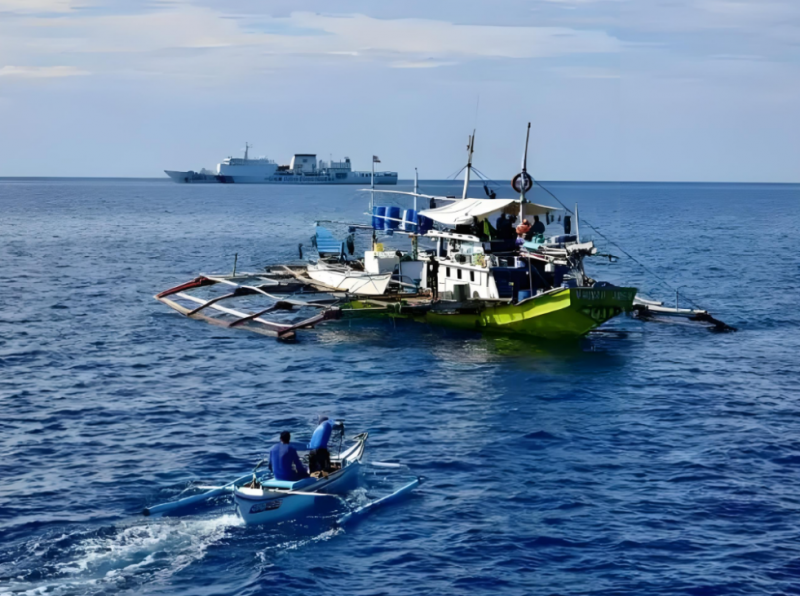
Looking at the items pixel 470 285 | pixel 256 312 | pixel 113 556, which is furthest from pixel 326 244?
pixel 113 556

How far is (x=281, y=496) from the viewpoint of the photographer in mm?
25234

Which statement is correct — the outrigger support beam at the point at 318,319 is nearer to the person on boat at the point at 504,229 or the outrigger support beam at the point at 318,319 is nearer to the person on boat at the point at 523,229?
the person on boat at the point at 504,229

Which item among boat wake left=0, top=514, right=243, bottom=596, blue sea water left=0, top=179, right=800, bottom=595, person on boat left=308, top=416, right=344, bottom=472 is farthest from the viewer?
person on boat left=308, top=416, right=344, bottom=472

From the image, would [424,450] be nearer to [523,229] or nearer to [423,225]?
[523,229]

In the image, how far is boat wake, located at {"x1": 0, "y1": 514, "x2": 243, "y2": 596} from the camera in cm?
2197

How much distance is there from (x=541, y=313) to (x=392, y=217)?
673 inches

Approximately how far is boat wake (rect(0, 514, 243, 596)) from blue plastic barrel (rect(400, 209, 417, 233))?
36905mm

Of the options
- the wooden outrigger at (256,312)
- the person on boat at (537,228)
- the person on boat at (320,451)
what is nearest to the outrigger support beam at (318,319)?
the wooden outrigger at (256,312)

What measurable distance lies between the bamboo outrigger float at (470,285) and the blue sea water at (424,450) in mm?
1382

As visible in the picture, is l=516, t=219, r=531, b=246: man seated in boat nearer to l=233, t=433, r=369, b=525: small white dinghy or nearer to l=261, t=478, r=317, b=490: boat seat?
l=233, t=433, r=369, b=525: small white dinghy

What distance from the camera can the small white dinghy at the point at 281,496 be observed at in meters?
25.0

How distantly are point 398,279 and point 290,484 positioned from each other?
34.6 meters

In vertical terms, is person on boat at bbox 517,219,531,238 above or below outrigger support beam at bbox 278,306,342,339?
above

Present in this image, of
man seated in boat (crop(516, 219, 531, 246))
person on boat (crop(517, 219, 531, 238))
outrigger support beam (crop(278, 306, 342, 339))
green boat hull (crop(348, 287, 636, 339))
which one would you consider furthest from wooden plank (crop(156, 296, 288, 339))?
person on boat (crop(517, 219, 531, 238))
